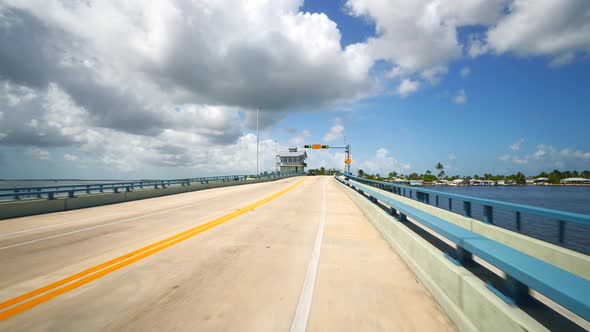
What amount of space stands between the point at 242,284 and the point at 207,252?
1.96 m

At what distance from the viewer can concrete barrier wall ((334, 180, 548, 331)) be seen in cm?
225

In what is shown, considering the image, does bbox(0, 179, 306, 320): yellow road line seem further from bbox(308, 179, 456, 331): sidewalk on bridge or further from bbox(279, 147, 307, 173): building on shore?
bbox(279, 147, 307, 173): building on shore

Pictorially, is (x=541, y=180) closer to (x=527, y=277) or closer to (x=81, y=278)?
(x=527, y=277)

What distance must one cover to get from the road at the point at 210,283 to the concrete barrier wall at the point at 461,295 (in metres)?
0.19

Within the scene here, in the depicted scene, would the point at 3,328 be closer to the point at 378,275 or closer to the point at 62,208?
the point at 378,275

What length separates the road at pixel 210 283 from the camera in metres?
3.18

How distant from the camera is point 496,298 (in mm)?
2496

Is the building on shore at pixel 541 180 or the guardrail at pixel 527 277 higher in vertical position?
the guardrail at pixel 527 277

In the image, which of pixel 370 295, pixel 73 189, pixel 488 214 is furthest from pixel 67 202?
pixel 488 214

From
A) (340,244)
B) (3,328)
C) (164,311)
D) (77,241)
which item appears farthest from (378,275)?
(77,241)

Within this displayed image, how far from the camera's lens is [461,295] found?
3021mm

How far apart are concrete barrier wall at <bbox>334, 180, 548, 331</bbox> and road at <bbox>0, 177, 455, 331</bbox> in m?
0.19

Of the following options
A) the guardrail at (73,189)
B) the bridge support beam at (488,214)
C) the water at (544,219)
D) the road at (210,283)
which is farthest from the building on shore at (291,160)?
the bridge support beam at (488,214)

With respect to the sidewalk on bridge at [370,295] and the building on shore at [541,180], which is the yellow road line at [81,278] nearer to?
the sidewalk on bridge at [370,295]
